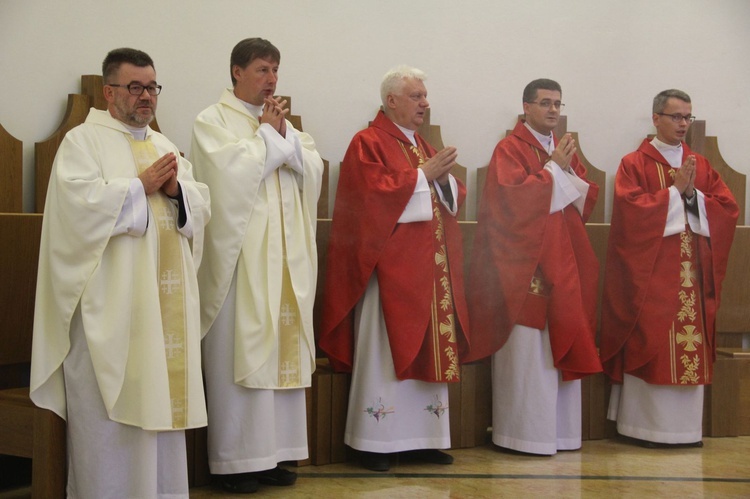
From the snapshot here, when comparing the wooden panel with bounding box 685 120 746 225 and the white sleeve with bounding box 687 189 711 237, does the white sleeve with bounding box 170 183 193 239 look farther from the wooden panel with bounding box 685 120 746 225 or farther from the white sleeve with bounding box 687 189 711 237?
the wooden panel with bounding box 685 120 746 225

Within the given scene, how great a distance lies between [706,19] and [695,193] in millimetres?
1521

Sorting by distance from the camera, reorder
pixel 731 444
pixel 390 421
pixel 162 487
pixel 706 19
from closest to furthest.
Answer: pixel 162 487
pixel 390 421
pixel 731 444
pixel 706 19

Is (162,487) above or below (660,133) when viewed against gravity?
below

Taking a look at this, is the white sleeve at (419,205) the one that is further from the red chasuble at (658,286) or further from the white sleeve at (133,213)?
the white sleeve at (133,213)

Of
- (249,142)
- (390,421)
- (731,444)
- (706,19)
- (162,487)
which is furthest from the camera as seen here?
(706,19)

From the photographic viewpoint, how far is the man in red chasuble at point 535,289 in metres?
5.01

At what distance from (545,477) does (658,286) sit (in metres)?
1.27

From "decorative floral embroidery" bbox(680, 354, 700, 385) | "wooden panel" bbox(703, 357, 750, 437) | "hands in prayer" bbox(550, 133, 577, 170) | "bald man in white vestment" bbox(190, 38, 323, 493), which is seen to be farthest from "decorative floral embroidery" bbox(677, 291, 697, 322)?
"bald man in white vestment" bbox(190, 38, 323, 493)

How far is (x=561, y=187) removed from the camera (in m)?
A: 5.04

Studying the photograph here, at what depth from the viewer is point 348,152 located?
4855 mm

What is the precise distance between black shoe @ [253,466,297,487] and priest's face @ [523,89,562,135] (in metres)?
2.10

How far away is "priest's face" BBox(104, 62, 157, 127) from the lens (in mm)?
3791

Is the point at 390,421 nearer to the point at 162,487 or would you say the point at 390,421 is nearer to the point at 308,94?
the point at 162,487

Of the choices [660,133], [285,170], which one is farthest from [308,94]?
[660,133]
